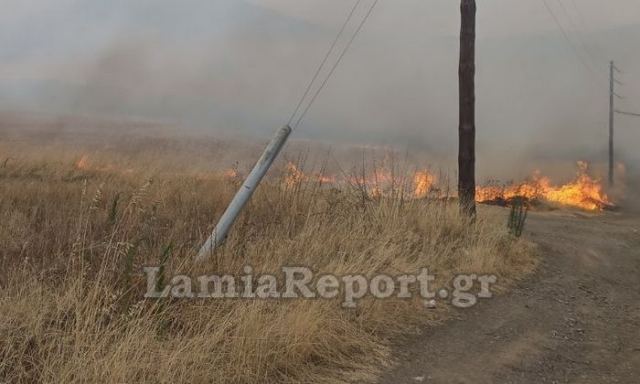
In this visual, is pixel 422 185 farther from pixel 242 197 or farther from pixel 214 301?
pixel 214 301

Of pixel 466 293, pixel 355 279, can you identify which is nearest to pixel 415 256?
pixel 466 293

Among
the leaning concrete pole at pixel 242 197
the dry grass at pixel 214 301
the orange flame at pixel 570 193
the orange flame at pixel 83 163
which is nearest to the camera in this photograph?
the dry grass at pixel 214 301

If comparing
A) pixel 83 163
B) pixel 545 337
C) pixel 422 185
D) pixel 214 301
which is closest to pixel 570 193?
pixel 422 185

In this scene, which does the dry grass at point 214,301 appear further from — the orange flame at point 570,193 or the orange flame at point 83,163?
the orange flame at point 570,193

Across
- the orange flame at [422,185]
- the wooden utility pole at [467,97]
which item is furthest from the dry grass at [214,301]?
the wooden utility pole at [467,97]

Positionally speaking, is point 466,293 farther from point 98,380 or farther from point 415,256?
point 98,380

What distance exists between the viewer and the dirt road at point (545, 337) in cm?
468

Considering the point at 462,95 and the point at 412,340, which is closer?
the point at 412,340

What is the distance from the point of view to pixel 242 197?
5.71 meters

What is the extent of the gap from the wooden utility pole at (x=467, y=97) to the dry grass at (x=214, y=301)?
5.66 feet

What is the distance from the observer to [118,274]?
4609mm

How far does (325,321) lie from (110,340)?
1691 mm

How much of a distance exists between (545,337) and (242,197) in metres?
3.30

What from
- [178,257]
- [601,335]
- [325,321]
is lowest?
[601,335]
